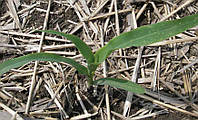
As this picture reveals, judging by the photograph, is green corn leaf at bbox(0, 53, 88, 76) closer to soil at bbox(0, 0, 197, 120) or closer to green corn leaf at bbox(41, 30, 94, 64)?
green corn leaf at bbox(41, 30, 94, 64)

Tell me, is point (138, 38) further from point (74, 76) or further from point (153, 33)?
point (74, 76)

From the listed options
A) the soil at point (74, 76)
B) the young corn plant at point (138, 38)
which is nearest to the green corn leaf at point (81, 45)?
the young corn plant at point (138, 38)

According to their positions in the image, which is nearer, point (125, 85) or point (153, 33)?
point (153, 33)

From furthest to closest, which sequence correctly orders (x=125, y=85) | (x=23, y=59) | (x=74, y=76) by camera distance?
(x=74, y=76)
(x=125, y=85)
(x=23, y=59)

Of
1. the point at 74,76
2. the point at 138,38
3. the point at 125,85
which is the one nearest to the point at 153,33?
the point at 138,38

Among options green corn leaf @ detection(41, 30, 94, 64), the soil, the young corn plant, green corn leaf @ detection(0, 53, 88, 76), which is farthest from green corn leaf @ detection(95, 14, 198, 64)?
the soil

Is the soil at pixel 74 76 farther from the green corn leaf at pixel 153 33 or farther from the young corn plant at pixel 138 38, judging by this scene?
the green corn leaf at pixel 153 33

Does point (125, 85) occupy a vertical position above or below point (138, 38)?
below

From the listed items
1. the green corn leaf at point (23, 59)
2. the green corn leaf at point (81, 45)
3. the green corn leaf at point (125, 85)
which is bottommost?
the green corn leaf at point (125, 85)

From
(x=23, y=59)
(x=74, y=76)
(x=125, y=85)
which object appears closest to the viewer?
(x=23, y=59)
